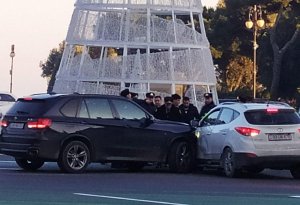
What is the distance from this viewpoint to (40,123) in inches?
754

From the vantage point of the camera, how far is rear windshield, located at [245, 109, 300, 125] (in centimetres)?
1919

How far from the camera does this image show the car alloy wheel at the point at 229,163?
19.2 metres

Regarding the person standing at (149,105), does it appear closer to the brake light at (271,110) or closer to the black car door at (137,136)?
the black car door at (137,136)

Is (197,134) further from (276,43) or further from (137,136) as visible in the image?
(276,43)

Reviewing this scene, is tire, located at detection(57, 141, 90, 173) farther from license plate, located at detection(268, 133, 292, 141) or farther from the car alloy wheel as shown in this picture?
license plate, located at detection(268, 133, 292, 141)

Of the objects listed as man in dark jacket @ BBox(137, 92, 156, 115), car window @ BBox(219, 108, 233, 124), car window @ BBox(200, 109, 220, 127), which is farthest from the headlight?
man in dark jacket @ BBox(137, 92, 156, 115)

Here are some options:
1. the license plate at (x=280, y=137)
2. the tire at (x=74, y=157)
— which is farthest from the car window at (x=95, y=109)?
the license plate at (x=280, y=137)

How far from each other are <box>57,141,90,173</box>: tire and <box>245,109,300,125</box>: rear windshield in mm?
3630

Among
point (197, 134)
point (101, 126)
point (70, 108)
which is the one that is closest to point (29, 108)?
point (70, 108)

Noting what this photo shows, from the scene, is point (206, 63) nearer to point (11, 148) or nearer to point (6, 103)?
point (6, 103)

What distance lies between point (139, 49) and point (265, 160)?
23.3 meters

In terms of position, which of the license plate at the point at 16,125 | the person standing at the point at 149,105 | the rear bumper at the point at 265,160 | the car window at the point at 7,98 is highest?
the car window at the point at 7,98

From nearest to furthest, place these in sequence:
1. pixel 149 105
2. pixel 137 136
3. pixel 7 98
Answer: pixel 137 136 < pixel 149 105 < pixel 7 98

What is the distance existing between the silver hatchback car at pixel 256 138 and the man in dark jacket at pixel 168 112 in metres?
2.69
